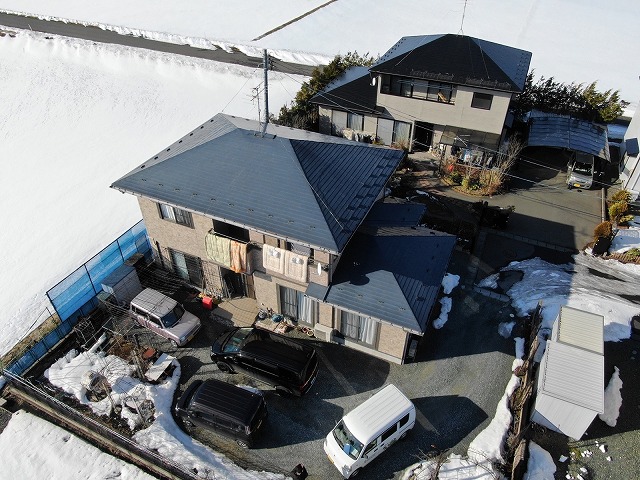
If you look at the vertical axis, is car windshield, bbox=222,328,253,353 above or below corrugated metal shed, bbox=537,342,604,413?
below

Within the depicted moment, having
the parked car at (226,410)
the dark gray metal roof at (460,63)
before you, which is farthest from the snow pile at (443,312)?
the dark gray metal roof at (460,63)

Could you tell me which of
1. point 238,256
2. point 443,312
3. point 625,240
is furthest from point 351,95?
point 625,240

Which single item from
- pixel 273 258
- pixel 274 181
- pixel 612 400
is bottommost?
pixel 612 400

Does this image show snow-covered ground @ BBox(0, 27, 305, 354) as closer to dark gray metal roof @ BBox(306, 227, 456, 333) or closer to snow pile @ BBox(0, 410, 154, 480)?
snow pile @ BBox(0, 410, 154, 480)

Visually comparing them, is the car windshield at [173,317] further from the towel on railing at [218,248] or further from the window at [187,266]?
the towel on railing at [218,248]

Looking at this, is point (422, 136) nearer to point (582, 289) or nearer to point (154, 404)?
point (582, 289)

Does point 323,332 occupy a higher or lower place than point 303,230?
lower

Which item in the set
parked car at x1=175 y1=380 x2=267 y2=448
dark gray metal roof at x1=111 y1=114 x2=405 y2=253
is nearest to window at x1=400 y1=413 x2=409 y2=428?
parked car at x1=175 y1=380 x2=267 y2=448
